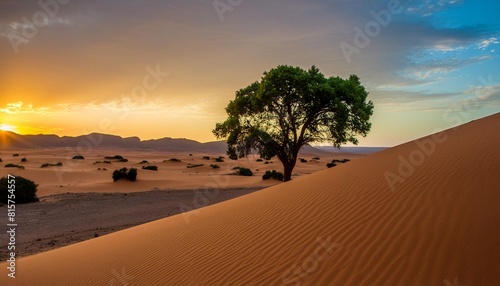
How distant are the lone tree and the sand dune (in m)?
12.3

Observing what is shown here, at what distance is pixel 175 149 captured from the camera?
14275 cm

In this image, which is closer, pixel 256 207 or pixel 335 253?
pixel 335 253

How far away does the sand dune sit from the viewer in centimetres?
438

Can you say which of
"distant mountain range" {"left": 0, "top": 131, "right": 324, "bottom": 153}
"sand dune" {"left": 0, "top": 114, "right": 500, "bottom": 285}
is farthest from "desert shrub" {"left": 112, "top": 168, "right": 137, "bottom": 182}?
"distant mountain range" {"left": 0, "top": 131, "right": 324, "bottom": 153}

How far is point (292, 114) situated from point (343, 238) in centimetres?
1769

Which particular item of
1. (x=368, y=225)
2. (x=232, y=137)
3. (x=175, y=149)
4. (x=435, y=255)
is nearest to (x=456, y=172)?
(x=368, y=225)

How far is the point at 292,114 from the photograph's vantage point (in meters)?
22.8

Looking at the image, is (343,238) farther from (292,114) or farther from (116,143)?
(116,143)

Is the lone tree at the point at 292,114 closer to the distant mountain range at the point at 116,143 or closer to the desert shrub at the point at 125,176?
the desert shrub at the point at 125,176

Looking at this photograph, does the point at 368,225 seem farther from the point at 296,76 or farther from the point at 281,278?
the point at 296,76

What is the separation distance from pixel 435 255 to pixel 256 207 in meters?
5.17

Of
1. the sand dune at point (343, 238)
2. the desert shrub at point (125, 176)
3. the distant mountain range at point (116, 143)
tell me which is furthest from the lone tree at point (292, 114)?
the distant mountain range at point (116, 143)

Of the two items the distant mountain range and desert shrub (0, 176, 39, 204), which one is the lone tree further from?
the distant mountain range

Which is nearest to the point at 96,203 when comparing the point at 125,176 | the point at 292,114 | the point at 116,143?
the point at 125,176
